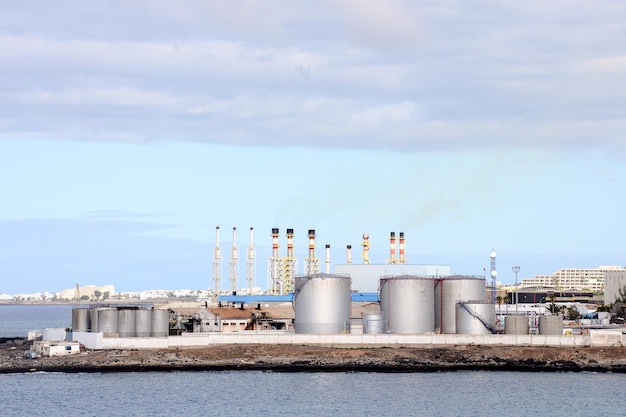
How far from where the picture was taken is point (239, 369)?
122 meters

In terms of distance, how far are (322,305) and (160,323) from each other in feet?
58.4

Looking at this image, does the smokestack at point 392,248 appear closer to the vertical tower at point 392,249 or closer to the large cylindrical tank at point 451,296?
the vertical tower at point 392,249

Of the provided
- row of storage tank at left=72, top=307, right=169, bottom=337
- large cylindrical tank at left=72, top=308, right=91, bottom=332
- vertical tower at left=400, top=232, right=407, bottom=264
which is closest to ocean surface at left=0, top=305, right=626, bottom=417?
row of storage tank at left=72, top=307, right=169, bottom=337

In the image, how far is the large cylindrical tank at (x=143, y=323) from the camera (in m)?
129

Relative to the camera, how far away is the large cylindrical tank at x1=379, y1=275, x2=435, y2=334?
134 metres

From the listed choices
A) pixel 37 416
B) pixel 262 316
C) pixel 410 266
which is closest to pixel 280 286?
pixel 410 266

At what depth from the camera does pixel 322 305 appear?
132625 millimetres

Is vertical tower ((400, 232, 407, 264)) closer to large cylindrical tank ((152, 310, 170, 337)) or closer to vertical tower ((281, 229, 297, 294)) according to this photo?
vertical tower ((281, 229, 297, 294))

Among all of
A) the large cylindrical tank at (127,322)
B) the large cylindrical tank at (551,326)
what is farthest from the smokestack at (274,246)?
the large cylindrical tank at (551,326)

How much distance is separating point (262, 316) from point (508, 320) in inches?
1326

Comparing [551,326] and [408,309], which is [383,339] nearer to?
Result: [408,309]

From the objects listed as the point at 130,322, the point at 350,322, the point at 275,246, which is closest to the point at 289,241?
the point at 275,246

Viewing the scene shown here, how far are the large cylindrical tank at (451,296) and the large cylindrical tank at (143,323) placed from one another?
32.8 meters

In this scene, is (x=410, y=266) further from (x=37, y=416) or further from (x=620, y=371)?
(x=37, y=416)
